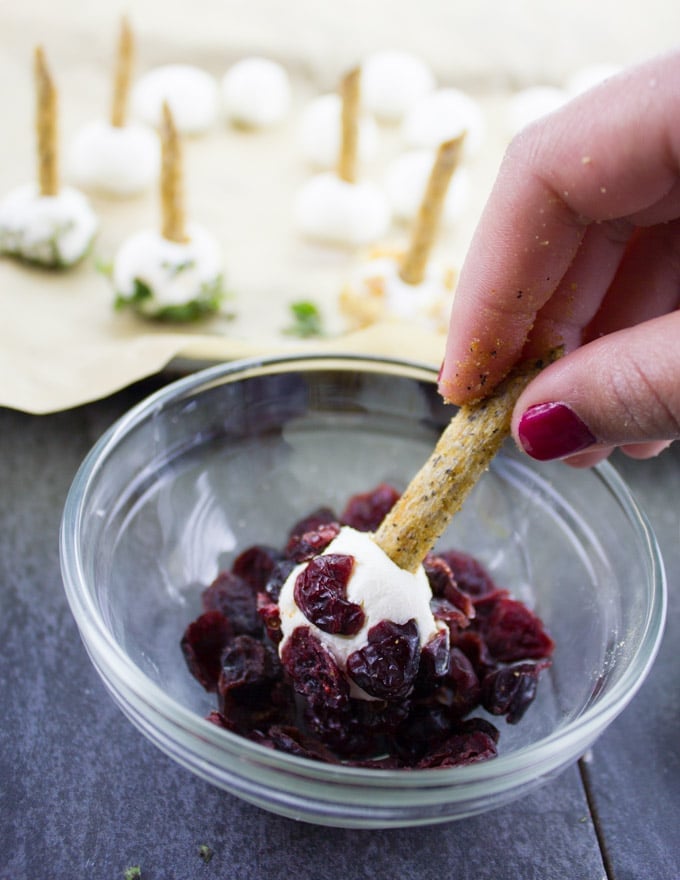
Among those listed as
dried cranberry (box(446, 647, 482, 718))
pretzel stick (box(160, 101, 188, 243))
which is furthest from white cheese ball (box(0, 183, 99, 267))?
dried cranberry (box(446, 647, 482, 718))

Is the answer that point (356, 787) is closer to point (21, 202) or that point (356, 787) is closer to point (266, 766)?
point (266, 766)

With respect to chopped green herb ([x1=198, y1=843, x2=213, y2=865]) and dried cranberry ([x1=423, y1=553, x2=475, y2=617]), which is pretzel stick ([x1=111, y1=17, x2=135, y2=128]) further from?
chopped green herb ([x1=198, y1=843, x2=213, y2=865])

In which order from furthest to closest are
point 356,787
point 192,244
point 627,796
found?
point 192,244, point 627,796, point 356,787

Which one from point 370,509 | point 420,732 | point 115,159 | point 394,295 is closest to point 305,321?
point 394,295

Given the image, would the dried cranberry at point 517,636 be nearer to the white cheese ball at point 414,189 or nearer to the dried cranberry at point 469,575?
the dried cranberry at point 469,575

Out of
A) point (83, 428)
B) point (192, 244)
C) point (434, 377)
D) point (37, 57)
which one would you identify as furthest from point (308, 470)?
point (37, 57)

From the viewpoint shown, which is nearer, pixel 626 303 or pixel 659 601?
pixel 659 601
